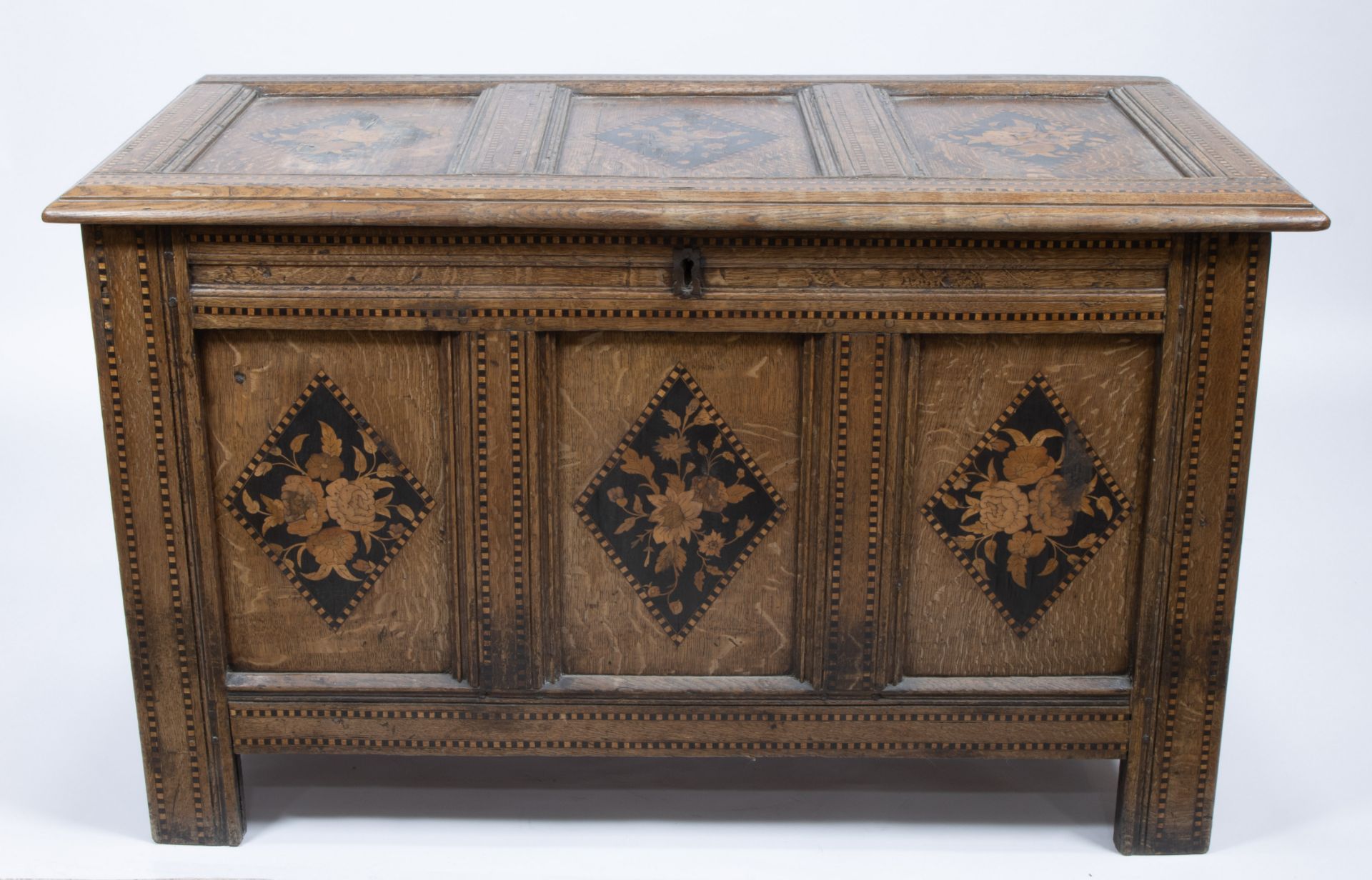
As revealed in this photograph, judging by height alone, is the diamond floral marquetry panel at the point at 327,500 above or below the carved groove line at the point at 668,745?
above

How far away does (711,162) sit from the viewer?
3.35 metres

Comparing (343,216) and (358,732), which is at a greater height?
(343,216)

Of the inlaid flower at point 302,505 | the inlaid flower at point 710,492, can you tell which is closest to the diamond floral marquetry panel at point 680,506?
the inlaid flower at point 710,492

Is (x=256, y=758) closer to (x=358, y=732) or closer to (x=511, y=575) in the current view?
(x=358, y=732)

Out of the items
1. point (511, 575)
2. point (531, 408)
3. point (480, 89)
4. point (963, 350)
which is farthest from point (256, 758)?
point (963, 350)

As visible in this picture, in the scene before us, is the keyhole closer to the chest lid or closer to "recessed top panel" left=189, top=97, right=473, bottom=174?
the chest lid

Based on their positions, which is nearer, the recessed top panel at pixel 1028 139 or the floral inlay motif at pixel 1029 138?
the recessed top panel at pixel 1028 139

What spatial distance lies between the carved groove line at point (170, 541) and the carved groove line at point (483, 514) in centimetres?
49

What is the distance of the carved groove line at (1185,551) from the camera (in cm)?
318

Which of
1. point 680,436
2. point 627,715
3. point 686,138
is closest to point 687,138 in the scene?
point 686,138

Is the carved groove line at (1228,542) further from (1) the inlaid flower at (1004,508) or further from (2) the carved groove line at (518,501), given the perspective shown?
(2) the carved groove line at (518,501)

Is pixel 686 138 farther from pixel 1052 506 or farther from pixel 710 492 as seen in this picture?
pixel 1052 506

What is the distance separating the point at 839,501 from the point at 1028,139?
0.74 m

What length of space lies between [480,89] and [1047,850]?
68.0 inches
